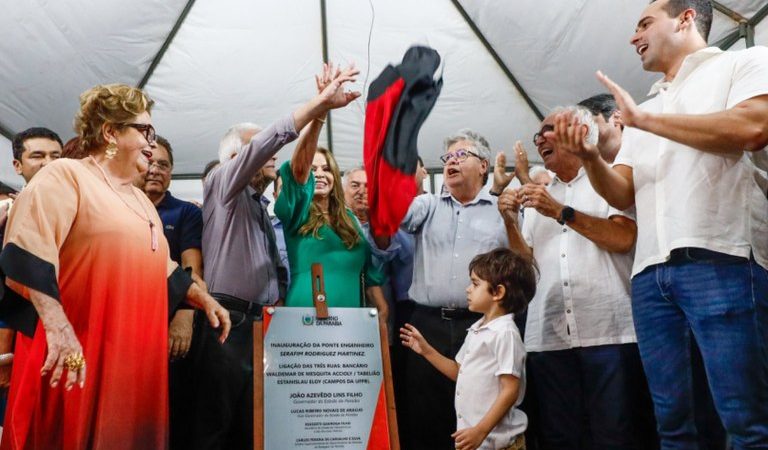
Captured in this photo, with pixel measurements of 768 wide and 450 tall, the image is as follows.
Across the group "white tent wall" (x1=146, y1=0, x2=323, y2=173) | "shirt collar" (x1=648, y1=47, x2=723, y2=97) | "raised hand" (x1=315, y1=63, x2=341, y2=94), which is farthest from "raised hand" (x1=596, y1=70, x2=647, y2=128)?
"white tent wall" (x1=146, y1=0, x2=323, y2=173)

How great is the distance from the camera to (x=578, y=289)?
123 inches

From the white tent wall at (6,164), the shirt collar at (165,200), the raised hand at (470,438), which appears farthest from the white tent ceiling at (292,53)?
the raised hand at (470,438)

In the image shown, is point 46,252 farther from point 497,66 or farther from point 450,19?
point 497,66

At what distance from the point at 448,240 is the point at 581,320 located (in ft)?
2.65

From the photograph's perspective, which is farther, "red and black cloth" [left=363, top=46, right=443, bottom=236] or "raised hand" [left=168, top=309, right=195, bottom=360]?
"red and black cloth" [left=363, top=46, right=443, bottom=236]

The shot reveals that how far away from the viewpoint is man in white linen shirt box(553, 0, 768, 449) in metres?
2.23

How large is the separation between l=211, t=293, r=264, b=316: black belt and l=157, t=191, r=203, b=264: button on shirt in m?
0.34

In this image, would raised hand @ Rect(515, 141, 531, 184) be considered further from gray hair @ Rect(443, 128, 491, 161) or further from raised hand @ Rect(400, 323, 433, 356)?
raised hand @ Rect(400, 323, 433, 356)

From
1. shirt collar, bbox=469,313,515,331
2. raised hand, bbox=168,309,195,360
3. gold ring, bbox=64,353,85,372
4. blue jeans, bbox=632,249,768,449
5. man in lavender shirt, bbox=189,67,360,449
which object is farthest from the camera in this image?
shirt collar, bbox=469,313,515,331

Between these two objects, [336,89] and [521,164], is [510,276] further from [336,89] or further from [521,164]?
[336,89]

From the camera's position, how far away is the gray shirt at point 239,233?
10.1 ft

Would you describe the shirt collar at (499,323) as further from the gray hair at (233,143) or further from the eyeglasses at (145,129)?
the eyeglasses at (145,129)

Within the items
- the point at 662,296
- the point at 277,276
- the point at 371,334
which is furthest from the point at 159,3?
the point at 662,296

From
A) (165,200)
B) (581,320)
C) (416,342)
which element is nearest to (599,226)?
(581,320)
